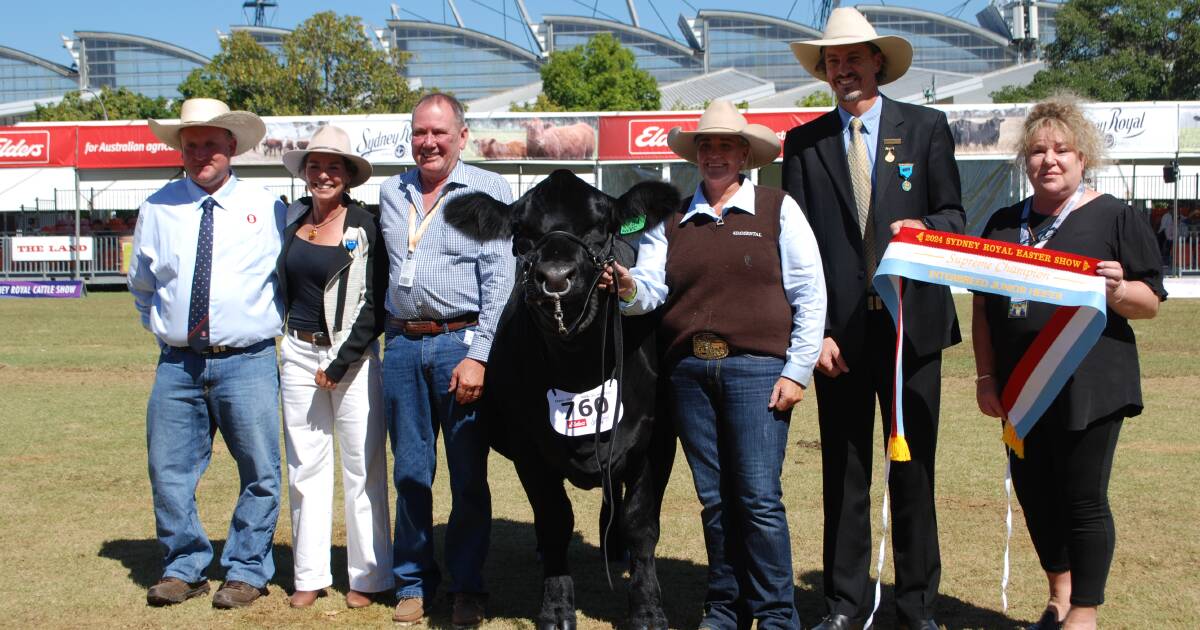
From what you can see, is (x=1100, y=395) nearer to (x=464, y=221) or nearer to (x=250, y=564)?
Answer: (x=464, y=221)

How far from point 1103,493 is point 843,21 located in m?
2.21

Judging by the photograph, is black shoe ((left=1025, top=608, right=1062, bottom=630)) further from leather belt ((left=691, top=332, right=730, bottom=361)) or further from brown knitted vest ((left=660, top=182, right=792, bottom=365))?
leather belt ((left=691, top=332, right=730, bottom=361))

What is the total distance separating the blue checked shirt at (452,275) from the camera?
4.85 m

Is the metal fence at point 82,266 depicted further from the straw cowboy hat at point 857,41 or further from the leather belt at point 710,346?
the leather belt at point 710,346

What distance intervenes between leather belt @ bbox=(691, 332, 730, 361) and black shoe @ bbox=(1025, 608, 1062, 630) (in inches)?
70.4

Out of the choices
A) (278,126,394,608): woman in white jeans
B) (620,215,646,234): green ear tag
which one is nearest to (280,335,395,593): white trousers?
(278,126,394,608): woman in white jeans

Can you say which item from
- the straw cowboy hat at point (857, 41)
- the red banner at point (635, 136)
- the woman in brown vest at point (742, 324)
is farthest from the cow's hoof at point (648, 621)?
the red banner at point (635, 136)

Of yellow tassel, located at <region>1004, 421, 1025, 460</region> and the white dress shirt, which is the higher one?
the white dress shirt

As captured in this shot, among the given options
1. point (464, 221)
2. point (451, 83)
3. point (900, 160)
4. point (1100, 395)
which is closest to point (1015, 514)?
point (1100, 395)

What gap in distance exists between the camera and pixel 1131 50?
172 ft

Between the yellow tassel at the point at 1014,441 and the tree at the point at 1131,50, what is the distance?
50613 mm

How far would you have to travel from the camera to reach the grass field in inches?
197

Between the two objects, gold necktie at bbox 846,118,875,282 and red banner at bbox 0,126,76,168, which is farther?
red banner at bbox 0,126,76,168

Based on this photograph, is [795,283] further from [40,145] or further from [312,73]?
[312,73]
